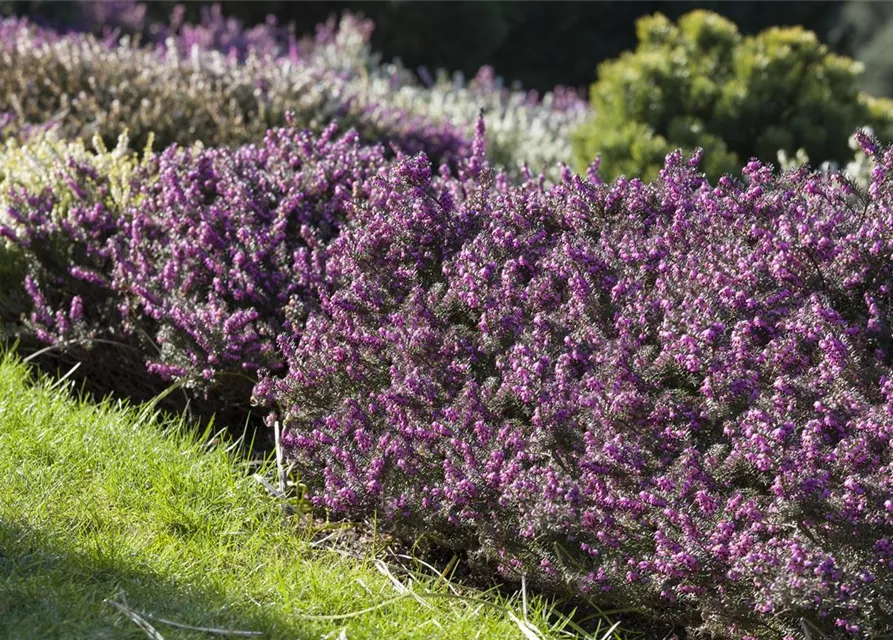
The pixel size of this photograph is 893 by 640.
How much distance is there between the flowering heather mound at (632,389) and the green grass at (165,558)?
0.69 ft

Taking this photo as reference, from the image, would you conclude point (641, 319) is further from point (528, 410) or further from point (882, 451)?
point (882, 451)

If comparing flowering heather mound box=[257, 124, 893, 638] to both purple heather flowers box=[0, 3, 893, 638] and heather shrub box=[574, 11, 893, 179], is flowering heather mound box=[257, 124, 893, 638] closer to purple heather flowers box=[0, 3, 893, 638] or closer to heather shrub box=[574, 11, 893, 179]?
purple heather flowers box=[0, 3, 893, 638]

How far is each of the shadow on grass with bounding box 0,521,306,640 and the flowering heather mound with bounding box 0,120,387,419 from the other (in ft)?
3.33

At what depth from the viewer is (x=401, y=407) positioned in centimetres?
345

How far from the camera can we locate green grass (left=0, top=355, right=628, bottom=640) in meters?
2.96

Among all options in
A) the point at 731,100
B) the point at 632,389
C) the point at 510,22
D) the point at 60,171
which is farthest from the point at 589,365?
the point at 510,22

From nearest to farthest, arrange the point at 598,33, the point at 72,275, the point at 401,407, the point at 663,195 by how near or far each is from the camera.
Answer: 1. the point at 401,407
2. the point at 663,195
3. the point at 72,275
4. the point at 598,33

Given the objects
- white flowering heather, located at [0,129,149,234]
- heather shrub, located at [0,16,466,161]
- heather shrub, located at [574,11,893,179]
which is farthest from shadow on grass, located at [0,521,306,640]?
heather shrub, located at [574,11,893,179]

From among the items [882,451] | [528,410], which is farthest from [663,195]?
[882,451]

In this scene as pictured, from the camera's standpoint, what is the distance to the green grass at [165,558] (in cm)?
296

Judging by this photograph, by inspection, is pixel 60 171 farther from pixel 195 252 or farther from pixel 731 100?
pixel 731 100

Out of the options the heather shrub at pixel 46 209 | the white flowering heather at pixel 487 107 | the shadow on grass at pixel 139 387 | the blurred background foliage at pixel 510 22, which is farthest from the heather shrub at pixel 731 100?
the blurred background foliage at pixel 510 22

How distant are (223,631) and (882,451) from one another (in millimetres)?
1699

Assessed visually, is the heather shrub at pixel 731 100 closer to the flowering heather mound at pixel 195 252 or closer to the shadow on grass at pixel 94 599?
the flowering heather mound at pixel 195 252
